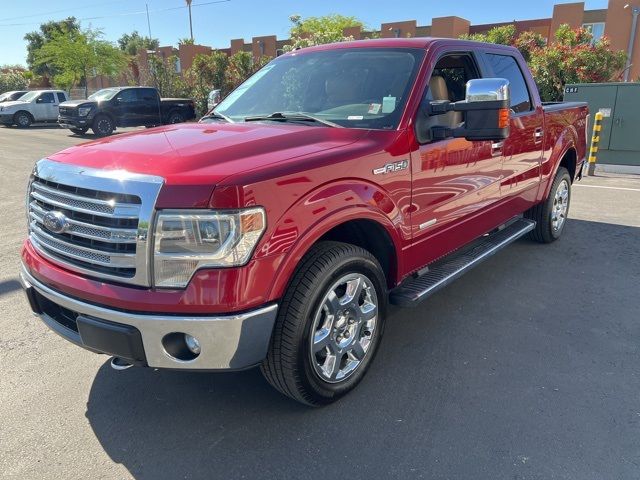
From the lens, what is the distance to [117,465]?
8.03 feet

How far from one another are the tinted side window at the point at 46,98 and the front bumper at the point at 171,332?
90.7ft

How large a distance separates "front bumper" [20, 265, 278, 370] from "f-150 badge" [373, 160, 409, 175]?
101 cm

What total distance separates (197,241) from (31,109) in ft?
91.6

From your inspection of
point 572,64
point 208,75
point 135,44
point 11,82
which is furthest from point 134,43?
point 572,64

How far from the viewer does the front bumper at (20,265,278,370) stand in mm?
2270

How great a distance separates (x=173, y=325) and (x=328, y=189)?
39.0 inches

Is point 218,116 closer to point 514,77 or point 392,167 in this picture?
point 392,167

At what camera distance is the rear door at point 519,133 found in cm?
438

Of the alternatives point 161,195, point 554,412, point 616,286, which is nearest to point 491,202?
point 616,286

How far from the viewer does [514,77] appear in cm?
480

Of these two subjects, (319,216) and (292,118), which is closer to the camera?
(319,216)

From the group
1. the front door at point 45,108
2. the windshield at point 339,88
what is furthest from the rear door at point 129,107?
the windshield at point 339,88

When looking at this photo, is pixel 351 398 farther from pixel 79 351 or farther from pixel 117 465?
pixel 79 351

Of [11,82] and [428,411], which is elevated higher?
[11,82]
